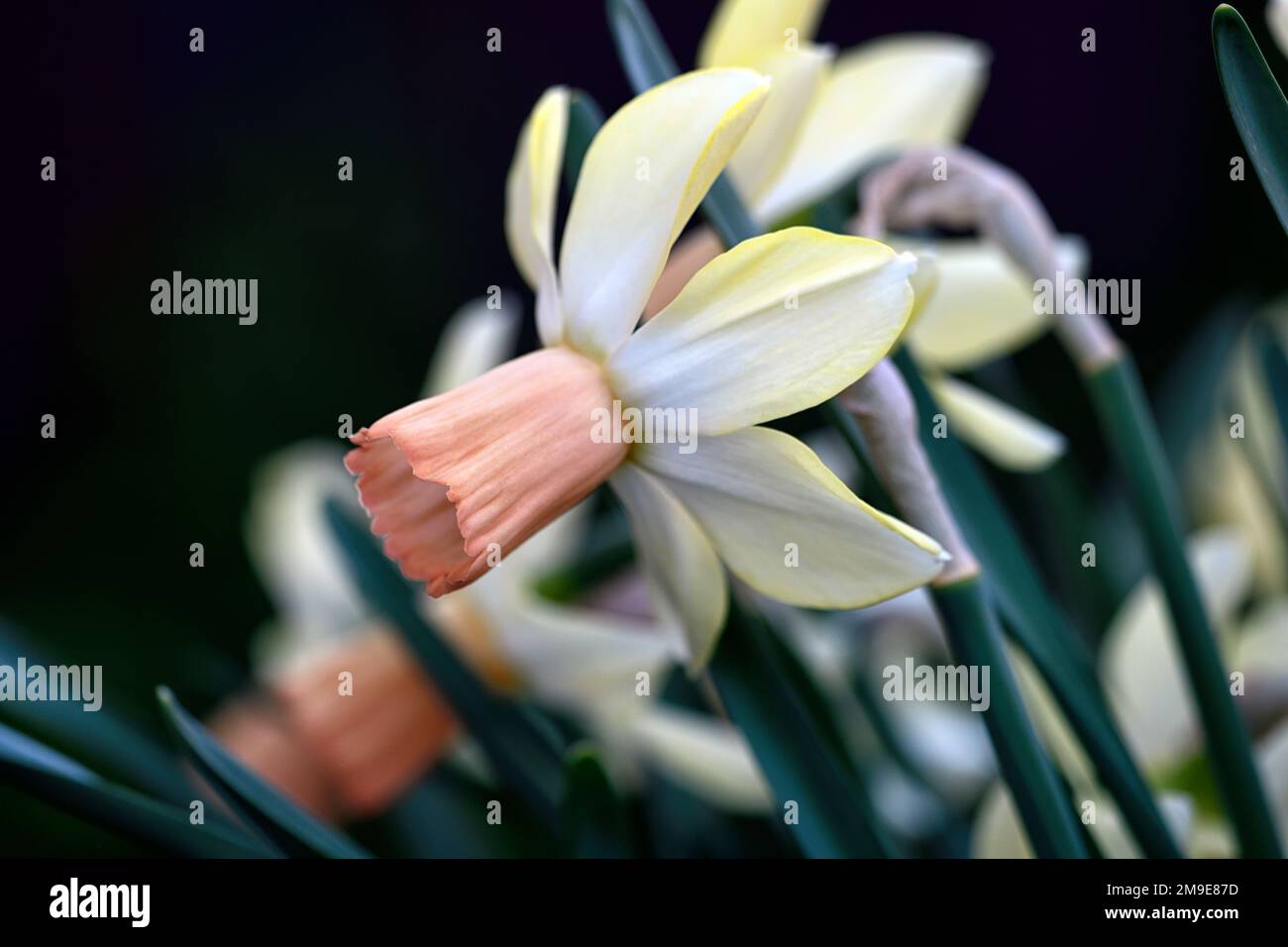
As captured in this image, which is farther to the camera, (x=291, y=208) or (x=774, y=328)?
(x=291, y=208)

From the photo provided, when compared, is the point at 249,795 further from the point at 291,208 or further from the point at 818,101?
the point at 291,208

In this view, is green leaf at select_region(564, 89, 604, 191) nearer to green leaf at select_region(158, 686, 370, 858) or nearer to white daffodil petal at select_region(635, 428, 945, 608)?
white daffodil petal at select_region(635, 428, 945, 608)

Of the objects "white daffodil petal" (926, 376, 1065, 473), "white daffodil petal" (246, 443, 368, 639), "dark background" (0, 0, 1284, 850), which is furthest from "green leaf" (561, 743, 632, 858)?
"dark background" (0, 0, 1284, 850)

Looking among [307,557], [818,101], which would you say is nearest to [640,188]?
[818,101]

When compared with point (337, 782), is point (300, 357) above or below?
above

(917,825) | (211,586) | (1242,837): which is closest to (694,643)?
(1242,837)

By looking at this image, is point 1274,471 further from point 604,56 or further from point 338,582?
point 604,56
